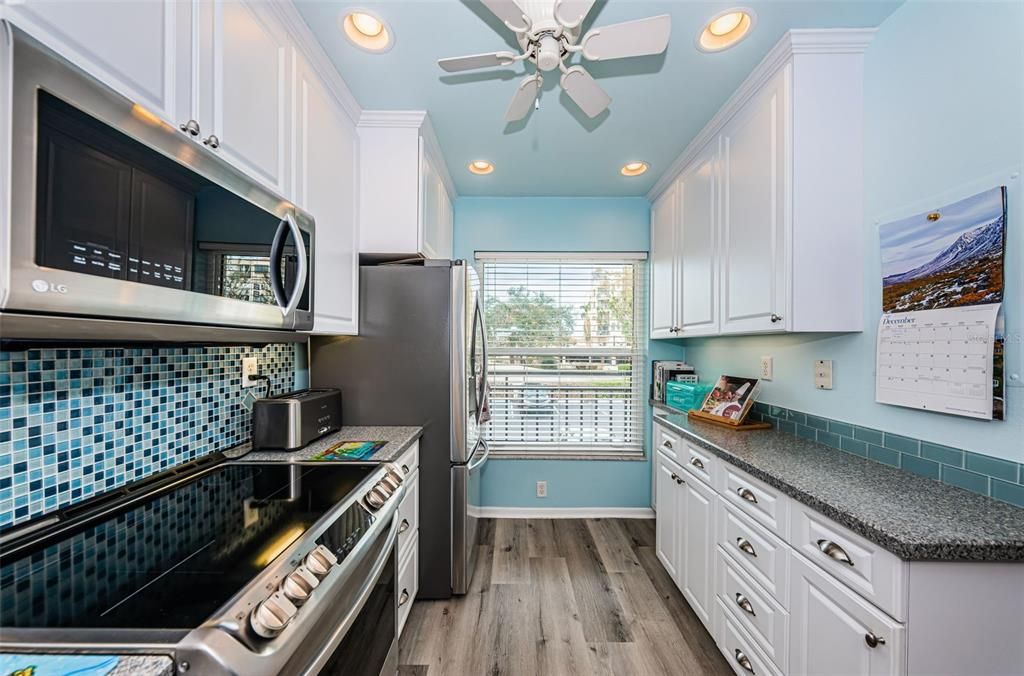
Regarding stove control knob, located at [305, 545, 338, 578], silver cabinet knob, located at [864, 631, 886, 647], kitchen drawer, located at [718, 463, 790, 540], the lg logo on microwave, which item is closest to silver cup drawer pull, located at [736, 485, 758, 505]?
kitchen drawer, located at [718, 463, 790, 540]

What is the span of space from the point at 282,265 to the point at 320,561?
2.79 ft

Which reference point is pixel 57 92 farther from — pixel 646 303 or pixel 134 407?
pixel 646 303

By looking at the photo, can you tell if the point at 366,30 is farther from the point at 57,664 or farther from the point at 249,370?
the point at 57,664

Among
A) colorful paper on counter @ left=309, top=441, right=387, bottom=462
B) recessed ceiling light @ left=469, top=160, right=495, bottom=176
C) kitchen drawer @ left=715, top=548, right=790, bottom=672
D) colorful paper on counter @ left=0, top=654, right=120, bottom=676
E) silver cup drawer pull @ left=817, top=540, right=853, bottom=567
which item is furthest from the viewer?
recessed ceiling light @ left=469, top=160, right=495, bottom=176

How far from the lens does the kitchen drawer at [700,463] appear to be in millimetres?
1653

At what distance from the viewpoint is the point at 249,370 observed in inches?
65.2

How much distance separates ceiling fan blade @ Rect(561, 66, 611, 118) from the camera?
1285 millimetres

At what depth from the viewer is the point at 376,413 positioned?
6.47ft

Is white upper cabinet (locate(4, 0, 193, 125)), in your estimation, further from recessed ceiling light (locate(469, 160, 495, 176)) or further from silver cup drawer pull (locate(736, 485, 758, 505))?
silver cup drawer pull (locate(736, 485, 758, 505))

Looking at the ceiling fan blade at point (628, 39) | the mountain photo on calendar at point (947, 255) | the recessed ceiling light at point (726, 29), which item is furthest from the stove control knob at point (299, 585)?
the recessed ceiling light at point (726, 29)

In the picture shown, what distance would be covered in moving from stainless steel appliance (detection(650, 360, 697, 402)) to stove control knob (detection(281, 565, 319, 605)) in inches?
97.2

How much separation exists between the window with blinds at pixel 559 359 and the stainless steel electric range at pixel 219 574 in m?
1.78

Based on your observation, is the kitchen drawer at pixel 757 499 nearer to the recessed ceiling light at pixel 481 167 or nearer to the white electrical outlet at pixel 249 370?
the white electrical outlet at pixel 249 370

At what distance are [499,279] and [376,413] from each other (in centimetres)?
148
